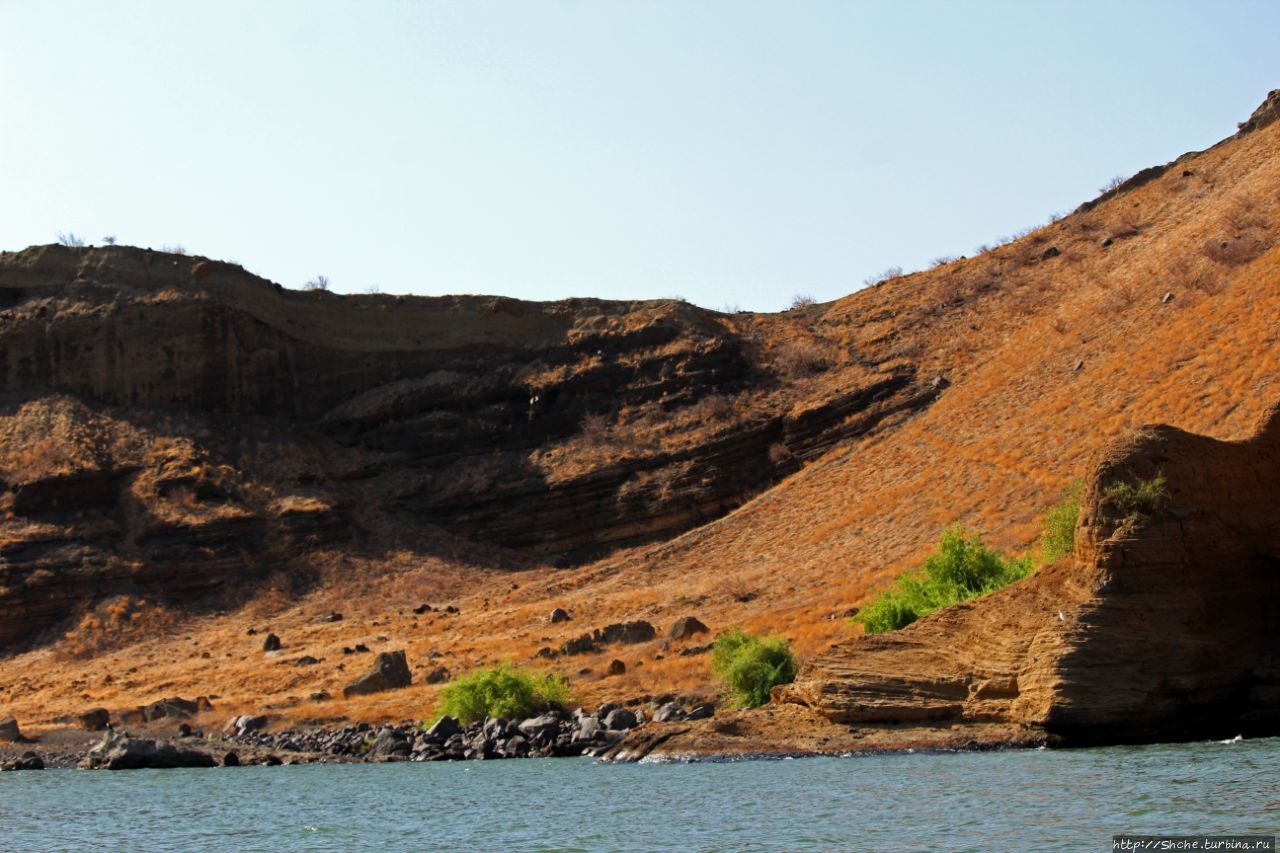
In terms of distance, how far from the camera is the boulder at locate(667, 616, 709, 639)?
123 feet

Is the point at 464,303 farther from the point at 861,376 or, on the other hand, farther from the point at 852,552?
the point at 852,552

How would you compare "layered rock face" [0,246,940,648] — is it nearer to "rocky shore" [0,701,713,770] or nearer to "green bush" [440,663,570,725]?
"rocky shore" [0,701,713,770]

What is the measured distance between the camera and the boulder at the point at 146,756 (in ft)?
103

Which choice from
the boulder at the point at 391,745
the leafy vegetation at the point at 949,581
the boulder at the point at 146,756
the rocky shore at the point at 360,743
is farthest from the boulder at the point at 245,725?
the leafy vegetation at the point at 949,581

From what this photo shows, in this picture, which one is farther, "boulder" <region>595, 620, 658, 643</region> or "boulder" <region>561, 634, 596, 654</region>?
"boulder" <region>595, 620, 658, 643</region>

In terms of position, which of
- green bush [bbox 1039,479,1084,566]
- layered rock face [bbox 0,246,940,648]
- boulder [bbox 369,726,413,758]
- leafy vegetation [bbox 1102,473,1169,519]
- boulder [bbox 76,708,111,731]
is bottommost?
boulder [bbox 369,726,413,758]

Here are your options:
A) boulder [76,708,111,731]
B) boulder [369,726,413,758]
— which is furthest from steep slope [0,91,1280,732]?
boulder [369,726,413,758]

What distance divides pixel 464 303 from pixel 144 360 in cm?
1193

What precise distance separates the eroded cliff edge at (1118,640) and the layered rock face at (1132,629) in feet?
0.07

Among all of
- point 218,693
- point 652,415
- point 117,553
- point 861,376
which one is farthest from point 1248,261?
point 117,553

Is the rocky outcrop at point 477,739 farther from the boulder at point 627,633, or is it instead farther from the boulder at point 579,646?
the boulder at point 627,633

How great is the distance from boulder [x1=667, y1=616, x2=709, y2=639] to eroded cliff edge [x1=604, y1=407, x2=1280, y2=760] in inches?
485

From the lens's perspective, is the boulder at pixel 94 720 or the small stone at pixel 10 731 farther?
the boulder at pixel 94 720

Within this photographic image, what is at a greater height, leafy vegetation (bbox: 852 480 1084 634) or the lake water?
leafy vegetation (bbox: 852 480 1084 634)
